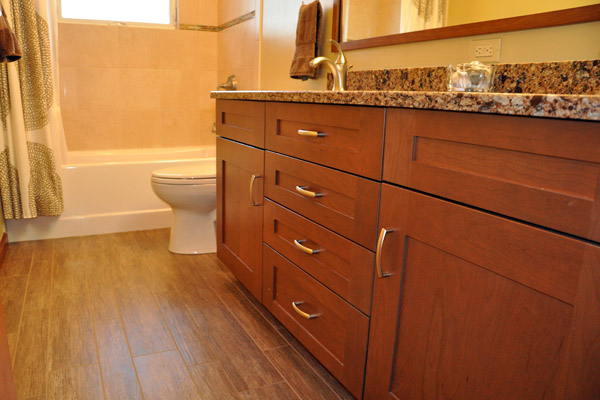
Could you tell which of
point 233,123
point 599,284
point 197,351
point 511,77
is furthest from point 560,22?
point 197,351

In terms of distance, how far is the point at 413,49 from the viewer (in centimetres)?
174

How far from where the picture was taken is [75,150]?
3.44 metres

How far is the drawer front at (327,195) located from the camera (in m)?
1.14

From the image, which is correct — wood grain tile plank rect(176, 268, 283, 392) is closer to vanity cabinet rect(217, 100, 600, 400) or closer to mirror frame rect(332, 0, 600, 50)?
vanity cabinet rect(217, 100, 600, 400)

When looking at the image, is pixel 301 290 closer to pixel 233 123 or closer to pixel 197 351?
pixel 197 351

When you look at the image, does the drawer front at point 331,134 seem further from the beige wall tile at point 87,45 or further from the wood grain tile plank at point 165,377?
the beige wall tile at point 87,45

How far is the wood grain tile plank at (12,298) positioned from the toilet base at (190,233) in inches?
29.2

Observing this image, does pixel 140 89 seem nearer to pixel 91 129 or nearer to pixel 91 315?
pixel 91 129

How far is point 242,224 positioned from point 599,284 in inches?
56.0

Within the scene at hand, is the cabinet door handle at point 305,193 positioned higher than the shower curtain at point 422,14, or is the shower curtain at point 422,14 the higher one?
the shower curtain at point 422,14

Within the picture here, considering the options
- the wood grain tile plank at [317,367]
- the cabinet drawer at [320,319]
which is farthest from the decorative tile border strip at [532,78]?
the wood grain tile plank at [317,367]

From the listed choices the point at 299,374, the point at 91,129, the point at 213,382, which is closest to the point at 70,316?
the point at 213,382

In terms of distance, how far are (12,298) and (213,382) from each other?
3.57 ft

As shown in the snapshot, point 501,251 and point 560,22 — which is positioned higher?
point 560,22
